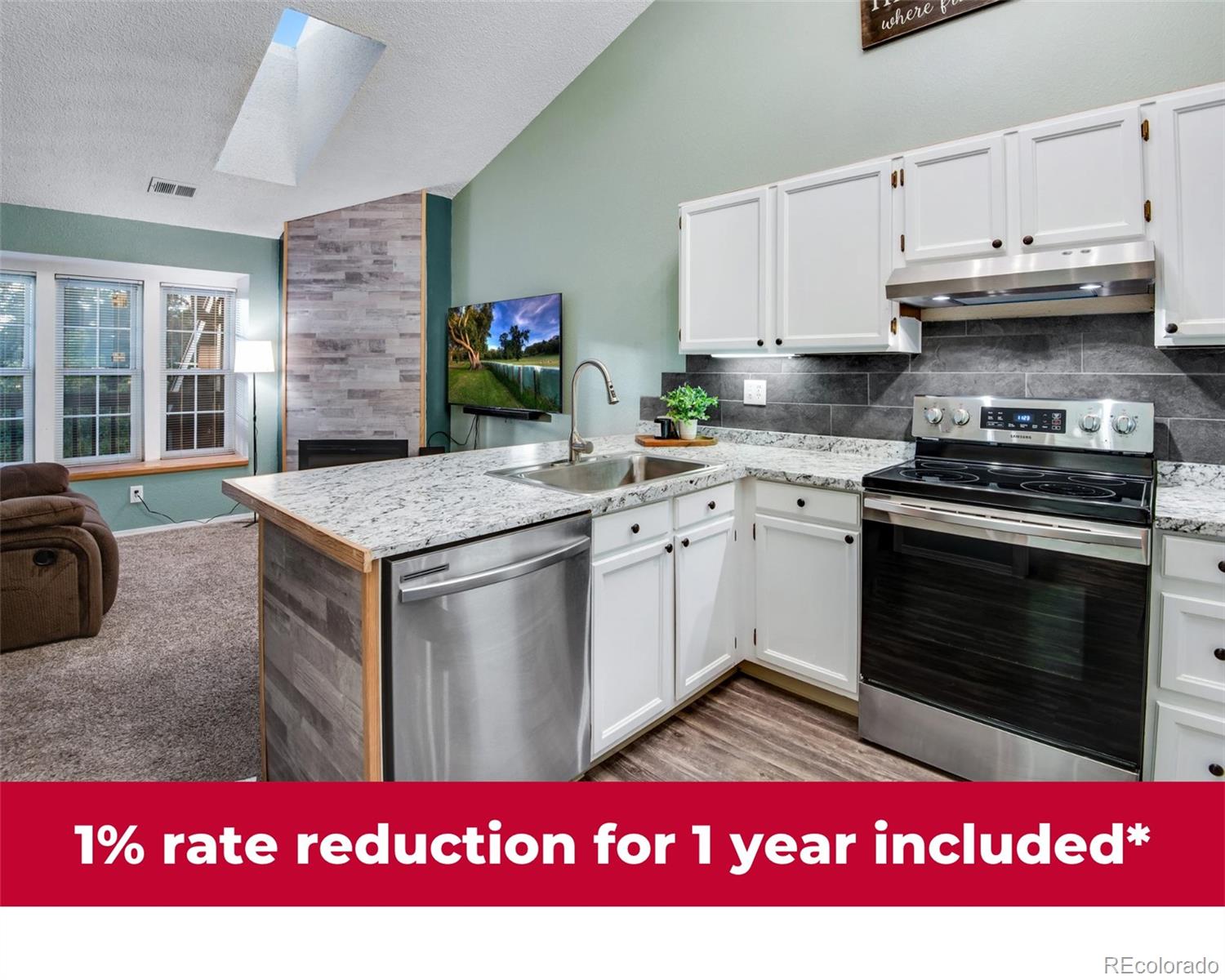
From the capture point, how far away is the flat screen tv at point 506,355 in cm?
438

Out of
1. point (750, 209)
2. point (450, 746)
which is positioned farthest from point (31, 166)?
point (450, 746)

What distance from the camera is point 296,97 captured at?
3988 mm

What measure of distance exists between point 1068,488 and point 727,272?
62.0 inches

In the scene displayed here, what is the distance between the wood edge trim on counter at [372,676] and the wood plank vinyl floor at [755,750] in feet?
2.77

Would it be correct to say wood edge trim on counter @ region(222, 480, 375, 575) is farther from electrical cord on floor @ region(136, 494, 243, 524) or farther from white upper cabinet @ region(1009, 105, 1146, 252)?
electrical cord on floor @ region(136, 494, 243, 524)

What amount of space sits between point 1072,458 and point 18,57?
4467 millimetres

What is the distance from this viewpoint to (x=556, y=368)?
14.2 ft

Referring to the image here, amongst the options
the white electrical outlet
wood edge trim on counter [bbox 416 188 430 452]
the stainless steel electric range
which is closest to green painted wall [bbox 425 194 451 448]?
wood edge trim on counter [bbox 416 188 430 452]

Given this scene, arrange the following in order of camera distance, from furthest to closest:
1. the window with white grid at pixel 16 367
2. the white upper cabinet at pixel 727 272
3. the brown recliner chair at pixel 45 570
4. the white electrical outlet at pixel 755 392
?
the window with white grid at pixel 16 367 < the white electrical outlet at pixel 755 392 < the brown recliner chair at pixel 45 570 < the white upper cabinet at pixel 727 272

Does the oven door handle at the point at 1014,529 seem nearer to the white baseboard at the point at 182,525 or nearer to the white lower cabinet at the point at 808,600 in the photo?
the white lower cabinet at the point at 808,600

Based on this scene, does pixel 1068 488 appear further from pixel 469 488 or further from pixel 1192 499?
pixel 469 488

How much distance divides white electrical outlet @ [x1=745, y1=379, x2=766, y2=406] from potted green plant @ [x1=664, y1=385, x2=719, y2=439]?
0.17 m

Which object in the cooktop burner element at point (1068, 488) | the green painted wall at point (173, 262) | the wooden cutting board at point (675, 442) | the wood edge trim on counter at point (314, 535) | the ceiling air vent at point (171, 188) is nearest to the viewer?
the wood edge trim on counter at point (314, 535)

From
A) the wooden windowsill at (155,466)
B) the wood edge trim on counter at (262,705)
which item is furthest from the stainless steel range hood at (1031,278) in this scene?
the wooden windowsill at (155,466)
